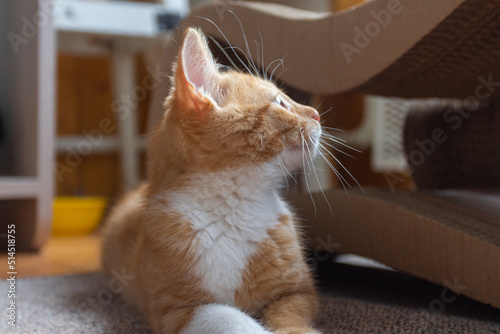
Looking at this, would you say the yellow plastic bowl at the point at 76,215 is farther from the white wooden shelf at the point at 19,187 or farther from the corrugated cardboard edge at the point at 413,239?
the corrugated cardboard edge at the point at 413,239

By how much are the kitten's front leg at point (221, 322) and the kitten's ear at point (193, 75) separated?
0.31 m

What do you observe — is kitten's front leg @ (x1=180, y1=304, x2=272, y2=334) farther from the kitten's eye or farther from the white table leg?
the white table leg

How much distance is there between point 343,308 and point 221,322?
0.36 meters

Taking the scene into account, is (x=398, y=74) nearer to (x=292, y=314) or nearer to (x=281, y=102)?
(x=281, y=102)

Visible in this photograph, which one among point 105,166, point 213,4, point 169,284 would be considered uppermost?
point 213,4

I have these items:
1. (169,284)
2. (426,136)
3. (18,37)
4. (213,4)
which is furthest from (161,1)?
(169,284)

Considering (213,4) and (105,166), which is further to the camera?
(105,166)

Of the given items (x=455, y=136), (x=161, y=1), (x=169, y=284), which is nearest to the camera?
(x=169, y=284)

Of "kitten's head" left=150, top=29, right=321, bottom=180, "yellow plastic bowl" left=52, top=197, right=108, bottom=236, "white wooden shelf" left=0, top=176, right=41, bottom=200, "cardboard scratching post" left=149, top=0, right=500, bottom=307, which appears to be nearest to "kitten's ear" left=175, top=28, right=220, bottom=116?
"kitten's head" left=150, top=29, right=321, bottom=180

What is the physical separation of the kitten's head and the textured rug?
32cm

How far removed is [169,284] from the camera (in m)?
0.83

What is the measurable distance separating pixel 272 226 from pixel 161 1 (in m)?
1.72

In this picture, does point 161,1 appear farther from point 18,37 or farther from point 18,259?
point 18,259

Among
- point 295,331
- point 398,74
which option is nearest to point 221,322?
point 295,331
